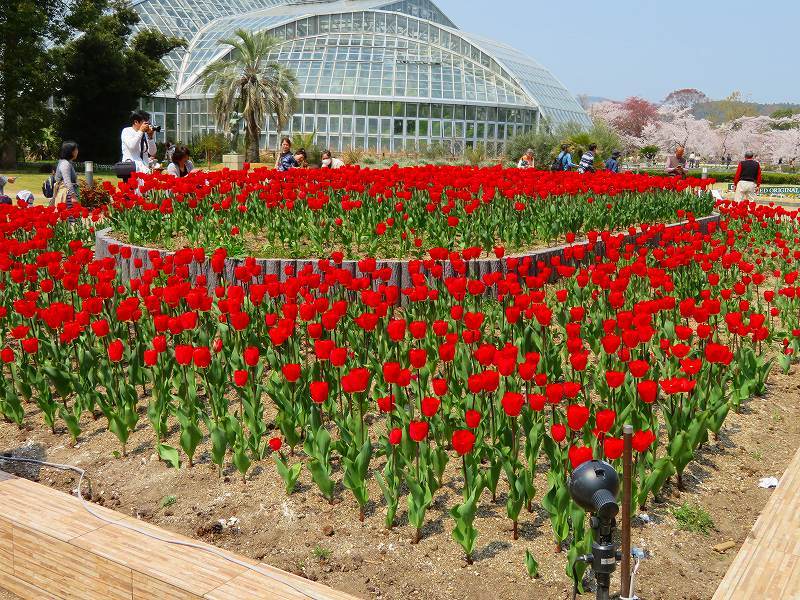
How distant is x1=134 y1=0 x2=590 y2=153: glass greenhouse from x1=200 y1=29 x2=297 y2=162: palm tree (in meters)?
3.55

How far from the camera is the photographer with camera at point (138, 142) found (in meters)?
12.0

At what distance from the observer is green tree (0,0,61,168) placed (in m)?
30.6

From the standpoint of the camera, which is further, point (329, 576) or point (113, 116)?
point (113, 116)

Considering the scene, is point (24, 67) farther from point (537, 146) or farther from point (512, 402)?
point (512, 402)

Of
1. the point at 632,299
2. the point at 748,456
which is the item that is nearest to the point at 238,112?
the point at 632,299

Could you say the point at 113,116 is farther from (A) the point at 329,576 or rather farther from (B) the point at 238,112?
(A) the point at 329,576

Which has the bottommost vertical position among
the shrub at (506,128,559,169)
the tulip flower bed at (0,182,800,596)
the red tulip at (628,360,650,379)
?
the tulip flower bed at (0,182,800,596)

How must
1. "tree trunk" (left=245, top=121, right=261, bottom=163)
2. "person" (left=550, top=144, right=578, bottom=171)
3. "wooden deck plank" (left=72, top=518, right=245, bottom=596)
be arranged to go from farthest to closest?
"tree trunk" (left=245, top=121, right=261, bottom=163) < "person" (left=550, top=144, right=578, bottom=171) < "wooden deck plank" (left=72, top=518, right=245, bottom=596)

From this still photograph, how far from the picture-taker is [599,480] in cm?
273

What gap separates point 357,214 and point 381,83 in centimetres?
2897

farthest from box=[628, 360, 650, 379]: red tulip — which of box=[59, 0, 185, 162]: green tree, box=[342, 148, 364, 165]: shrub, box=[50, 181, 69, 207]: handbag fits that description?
box=[59, 0, 185, 162]: green tree

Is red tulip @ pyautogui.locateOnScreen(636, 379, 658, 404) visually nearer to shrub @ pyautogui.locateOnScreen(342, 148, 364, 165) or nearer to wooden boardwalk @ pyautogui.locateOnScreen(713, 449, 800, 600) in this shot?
wooden boardwalk @ pyautogui.locateOnScreen(713, 449, 800, 600)

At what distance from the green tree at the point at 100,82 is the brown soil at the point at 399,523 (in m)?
31.9

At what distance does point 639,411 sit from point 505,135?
114ft
